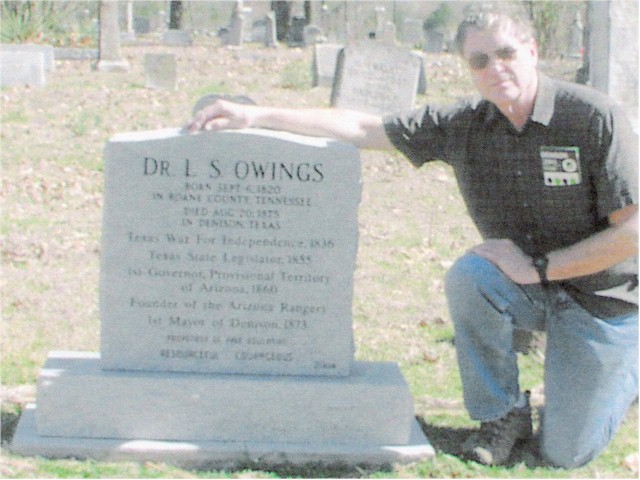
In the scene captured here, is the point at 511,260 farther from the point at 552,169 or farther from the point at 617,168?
the point at 617,168

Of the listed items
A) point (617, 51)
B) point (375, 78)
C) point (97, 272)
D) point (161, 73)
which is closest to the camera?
point (617, 51)

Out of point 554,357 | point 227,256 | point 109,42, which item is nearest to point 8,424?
point 227,256

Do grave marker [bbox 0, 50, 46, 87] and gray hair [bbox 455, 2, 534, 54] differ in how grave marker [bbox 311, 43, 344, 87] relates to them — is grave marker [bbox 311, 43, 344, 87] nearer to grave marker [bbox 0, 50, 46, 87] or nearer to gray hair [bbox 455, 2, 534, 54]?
grave marker [bbox 0, 50, 46, 87]

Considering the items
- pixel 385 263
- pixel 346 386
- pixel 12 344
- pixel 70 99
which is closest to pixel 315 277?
pixel 346 386

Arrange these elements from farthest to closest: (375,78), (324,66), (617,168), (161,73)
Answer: (324,66), (161,73), (375,78), (617,168)

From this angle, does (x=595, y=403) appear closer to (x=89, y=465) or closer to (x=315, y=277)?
(x=315, y=277)

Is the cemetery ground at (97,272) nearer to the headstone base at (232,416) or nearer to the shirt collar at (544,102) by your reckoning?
the headstone base at (232,416)

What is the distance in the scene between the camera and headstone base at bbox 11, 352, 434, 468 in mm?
3666

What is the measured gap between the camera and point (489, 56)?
3617 mm

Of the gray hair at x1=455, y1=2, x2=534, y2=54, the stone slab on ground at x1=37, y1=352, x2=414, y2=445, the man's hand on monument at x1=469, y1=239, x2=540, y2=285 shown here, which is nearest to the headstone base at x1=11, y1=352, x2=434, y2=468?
the stone slab on ground at x1=37, y1=352, x2=414, y2=445

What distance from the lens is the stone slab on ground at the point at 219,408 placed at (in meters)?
3.68

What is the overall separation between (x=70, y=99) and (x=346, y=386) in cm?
1031

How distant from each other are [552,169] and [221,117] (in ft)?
3.60

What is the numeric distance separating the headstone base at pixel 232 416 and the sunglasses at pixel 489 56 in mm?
1072
